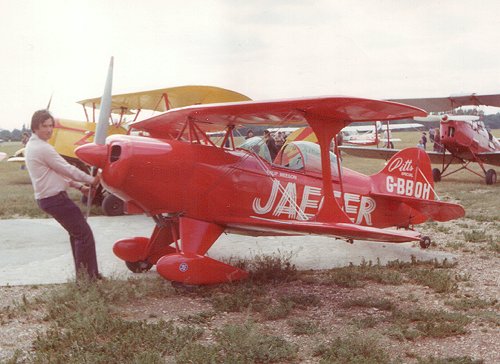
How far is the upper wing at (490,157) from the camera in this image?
57.1ft

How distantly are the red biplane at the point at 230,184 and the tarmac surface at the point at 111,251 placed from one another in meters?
0.61

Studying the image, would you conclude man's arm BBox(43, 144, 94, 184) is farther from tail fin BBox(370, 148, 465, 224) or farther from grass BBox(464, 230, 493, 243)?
grass BBox(464, 230, 493, 243)

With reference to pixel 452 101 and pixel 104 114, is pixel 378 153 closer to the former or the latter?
pixel 452 101

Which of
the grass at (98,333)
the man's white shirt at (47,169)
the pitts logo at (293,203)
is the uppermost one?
the man's white shirt at (47,169)

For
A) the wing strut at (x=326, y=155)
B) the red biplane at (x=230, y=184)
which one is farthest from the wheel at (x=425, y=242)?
the wing strut at (x=326, y=155)

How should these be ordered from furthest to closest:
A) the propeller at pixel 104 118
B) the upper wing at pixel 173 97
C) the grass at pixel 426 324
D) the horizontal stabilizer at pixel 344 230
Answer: the upper wing at pixel 173 97
the propeller at pixel 104 118
the horizontal stabilizer at pixel 344 230
the grass at pixel 426 324

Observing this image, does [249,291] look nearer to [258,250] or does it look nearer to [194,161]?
[194,161]

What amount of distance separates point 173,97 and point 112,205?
97.9 inches

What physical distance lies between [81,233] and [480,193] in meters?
11.6

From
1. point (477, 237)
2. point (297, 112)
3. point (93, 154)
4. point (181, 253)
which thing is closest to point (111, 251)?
point (181, 253)

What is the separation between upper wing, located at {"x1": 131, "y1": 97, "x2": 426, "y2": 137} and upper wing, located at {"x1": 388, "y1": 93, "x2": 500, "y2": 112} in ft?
43.1

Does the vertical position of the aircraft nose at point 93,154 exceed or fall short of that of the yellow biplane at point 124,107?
it falls short

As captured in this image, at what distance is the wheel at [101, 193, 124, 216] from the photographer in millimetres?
9648

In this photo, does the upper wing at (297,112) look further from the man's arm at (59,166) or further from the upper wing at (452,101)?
the upper wing at (452,101)
